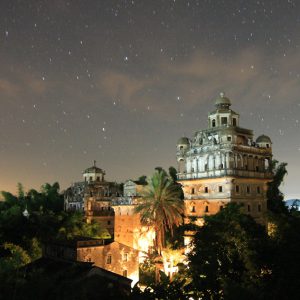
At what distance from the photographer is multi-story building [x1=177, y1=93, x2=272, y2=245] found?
47.2m

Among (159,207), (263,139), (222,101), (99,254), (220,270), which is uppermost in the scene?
(222,101)

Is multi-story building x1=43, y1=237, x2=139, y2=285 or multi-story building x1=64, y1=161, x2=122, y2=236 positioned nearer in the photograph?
multi-story building x1=43, y1=237, x2=139, y2=285

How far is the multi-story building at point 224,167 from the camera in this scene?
47.2 meters

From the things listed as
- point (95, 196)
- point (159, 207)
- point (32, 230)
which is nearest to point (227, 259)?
point (159, 207)

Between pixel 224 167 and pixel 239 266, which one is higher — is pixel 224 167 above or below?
above

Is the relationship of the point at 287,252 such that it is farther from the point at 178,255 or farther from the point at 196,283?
the point at 178,255

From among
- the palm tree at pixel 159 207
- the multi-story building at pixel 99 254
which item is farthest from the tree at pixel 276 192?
the multi-story building at pixel 99 254

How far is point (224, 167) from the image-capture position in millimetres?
47438

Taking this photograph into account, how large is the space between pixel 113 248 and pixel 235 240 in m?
17.6

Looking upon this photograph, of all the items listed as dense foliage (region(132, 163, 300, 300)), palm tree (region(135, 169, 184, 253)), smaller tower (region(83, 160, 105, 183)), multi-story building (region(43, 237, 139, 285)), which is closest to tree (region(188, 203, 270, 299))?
dense foliage (region(132, 163, 300, 300))

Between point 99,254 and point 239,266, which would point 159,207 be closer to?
point 99,254

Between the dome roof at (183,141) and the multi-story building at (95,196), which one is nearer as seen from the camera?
the dome roof at (183,141)

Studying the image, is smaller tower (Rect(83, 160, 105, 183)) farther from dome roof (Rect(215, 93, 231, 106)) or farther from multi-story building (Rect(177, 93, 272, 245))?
dome roof (Rect(215, 93, 231, 106))

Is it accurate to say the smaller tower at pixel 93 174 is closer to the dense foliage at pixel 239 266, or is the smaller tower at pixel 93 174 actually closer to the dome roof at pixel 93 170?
the dome roof at pixel 93 170
